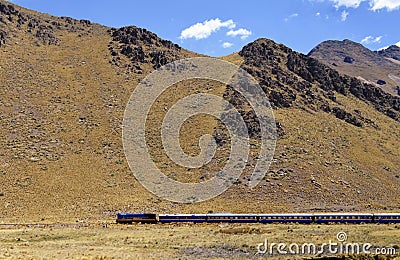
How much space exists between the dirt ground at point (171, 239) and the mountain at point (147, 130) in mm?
9872

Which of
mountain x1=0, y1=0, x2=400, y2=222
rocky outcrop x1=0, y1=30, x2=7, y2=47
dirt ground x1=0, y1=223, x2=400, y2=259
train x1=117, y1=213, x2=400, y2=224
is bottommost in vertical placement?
dirt ground x1=0, y1=223, x2=400, y2=259

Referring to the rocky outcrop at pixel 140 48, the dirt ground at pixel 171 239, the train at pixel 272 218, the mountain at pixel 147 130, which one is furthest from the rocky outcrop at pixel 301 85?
the dirt ground at pixel 171 239

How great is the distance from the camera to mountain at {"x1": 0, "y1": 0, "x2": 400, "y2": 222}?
61.2 metres

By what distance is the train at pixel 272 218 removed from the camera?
156 feet

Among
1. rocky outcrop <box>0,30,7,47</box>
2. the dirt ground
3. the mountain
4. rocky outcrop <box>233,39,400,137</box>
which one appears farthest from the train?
rocky outcrop <box>0,30,7,47</box>

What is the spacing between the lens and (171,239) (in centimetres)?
3938

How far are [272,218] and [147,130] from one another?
39922 mm

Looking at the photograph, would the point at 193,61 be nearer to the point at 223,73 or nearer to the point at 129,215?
the point at 223,73

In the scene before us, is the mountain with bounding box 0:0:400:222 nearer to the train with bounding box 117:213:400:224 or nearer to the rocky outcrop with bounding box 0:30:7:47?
the rocky outcrop with bounding box 0:30:7:47

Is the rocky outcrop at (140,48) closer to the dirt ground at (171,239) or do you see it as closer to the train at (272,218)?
the train at (272,218)

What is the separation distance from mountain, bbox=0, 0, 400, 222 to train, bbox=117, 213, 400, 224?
24.2 ft

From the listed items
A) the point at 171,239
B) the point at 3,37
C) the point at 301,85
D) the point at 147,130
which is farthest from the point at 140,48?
the point at 171,239

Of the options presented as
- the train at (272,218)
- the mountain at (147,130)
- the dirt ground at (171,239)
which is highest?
the mountain at (147,130)

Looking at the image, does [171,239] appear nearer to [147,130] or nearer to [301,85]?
[147,130]
